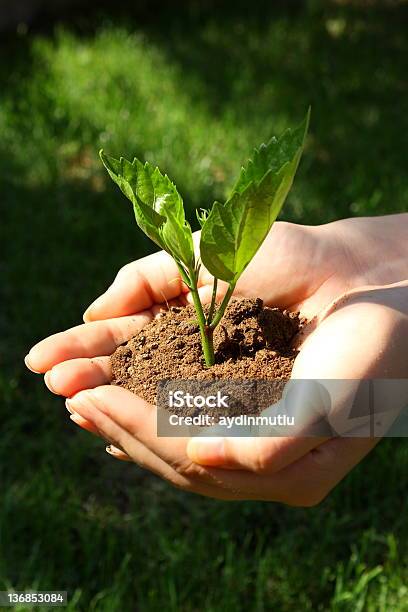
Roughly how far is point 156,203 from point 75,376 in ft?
1.05

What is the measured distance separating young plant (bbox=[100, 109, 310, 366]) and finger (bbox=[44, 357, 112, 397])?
0.19 metres

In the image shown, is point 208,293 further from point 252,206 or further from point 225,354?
point 252,206

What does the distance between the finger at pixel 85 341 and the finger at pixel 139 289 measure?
0.08ft

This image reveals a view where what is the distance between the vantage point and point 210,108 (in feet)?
11.1

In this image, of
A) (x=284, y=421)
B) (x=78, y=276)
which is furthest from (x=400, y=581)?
(x=78, y=276)

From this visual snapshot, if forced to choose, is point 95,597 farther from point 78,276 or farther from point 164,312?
point 78,276

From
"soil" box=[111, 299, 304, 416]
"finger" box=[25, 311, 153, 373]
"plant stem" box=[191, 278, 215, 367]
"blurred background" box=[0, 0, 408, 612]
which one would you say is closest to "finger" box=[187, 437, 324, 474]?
"soil" box=[111, 299, 304, 416]

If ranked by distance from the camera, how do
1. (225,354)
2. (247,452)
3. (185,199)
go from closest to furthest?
(247,452) < (225,354) < (185,199)

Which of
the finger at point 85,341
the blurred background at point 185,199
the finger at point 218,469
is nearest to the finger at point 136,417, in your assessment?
the finger at point 218,469

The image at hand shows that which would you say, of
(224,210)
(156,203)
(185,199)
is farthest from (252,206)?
(185,199)

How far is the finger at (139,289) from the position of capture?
5.17 ft

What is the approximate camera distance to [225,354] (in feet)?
4.78

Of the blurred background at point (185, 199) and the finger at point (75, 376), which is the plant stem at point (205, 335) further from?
the blurred background at point (185, 199)

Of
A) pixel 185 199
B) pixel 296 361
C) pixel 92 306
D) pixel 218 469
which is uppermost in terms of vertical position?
pixel 185 199
